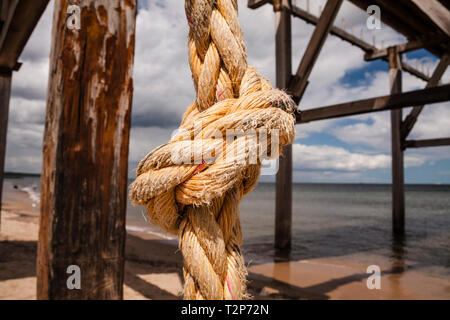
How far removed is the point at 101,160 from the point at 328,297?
4352mm

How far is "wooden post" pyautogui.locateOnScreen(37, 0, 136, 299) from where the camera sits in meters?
0.79

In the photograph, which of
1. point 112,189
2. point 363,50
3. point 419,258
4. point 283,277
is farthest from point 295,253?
point 112,189

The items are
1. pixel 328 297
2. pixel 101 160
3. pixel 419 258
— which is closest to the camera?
pixel 101 160

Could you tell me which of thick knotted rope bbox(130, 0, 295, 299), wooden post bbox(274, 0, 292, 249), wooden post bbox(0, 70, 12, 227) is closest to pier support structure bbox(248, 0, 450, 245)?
wooden post bbox(274, 0, 292, 249)

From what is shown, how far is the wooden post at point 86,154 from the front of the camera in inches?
31.2

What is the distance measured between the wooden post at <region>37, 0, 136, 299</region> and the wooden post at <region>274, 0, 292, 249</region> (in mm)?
3952

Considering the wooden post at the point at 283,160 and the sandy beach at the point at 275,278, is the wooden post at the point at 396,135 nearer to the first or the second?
the sandy beach at the point at 275,278

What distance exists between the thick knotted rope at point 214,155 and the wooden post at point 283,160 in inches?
156

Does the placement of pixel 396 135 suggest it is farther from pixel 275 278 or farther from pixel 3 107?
pixel 3 107

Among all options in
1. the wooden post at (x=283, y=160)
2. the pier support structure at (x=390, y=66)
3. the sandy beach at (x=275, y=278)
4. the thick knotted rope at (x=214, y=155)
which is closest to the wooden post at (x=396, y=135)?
the pier support structure at (x=390, y=66)

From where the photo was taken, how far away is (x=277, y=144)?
28.7 inches

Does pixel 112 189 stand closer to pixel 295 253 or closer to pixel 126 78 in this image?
pixel 126 78

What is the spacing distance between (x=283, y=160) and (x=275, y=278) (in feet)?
6.96

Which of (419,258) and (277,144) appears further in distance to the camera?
(419,258)
